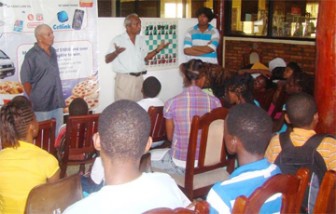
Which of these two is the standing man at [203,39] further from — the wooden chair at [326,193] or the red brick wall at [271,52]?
the wooden chair at [326,193]

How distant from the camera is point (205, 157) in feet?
9.80

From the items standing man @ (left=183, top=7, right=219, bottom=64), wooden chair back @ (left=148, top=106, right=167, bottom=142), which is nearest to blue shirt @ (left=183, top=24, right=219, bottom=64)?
standing man @ (left=183, top=7, right=219, bottom=64)

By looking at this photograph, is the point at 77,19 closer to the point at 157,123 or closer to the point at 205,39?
the point at 205,39

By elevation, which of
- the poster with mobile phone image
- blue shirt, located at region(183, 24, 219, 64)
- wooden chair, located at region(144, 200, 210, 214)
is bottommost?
wooden chair, located at region(144, 200, 210, 214)

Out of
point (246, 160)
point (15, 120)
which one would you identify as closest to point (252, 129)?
point (246, 160)

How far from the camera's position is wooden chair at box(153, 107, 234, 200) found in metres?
2.81

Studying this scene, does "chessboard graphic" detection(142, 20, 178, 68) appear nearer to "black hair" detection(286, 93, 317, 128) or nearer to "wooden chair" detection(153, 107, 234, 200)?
"wooden chair" detection(153, 107, 234, 200)

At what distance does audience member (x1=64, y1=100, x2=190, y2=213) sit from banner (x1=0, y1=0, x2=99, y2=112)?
3.43 metres

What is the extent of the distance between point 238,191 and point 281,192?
0.25 m

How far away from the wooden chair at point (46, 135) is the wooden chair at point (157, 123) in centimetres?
73

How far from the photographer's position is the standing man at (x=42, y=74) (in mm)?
4652

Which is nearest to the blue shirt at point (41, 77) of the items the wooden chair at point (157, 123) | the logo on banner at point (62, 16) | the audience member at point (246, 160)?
the logo on banner at point (62, 16)

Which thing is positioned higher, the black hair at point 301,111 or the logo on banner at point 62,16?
the logo on banner at point 62,16

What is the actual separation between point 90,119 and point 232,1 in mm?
6584
